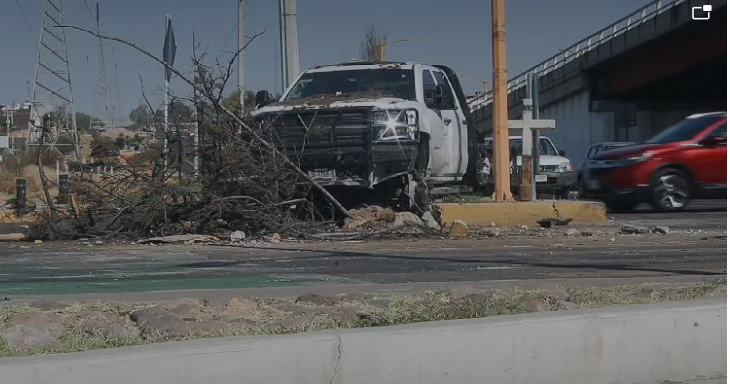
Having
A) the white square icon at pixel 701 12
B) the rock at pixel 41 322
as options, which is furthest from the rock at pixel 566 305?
the white square icon at pixel 701 12

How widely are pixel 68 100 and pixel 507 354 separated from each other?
39.9 metres

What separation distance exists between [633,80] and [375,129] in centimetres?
3125

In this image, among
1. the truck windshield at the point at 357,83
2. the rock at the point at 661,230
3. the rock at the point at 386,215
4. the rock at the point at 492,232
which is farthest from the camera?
the truck windshield at the point at 357,83

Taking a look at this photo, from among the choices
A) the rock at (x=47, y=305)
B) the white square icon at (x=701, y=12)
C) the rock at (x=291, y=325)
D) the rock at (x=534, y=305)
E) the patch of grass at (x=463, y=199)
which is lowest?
the rock at (x=534, y=305)

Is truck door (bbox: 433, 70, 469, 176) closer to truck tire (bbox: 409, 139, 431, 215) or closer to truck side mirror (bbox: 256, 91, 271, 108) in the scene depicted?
truck tire (bbox: 409, 139, 431, 215)

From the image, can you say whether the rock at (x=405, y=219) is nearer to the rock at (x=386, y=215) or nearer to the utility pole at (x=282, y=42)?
the rock at (x=386, y=215)

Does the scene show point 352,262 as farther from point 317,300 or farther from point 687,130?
point 687,130

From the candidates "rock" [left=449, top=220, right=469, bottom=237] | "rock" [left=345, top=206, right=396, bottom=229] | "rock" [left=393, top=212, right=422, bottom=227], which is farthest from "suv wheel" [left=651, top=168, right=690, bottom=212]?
"rock" [left=345, top=206, right=396, bottom=229]

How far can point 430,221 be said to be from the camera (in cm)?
1280

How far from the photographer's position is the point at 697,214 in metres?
16.5

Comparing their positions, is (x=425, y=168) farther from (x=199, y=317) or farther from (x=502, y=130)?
(x=199, y=317)

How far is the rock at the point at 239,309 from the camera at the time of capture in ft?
20.4

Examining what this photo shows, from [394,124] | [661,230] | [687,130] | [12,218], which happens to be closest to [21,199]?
[12,218]

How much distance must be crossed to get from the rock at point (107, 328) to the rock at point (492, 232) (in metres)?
7.49
